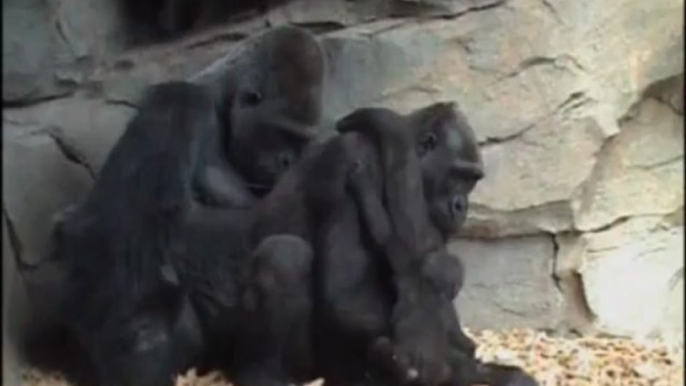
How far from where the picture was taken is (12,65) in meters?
3.03

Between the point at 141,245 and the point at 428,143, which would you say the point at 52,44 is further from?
the point at 428,143

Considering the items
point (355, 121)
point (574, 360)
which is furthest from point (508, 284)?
point (355, 121)

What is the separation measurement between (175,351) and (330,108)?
0.69 metres

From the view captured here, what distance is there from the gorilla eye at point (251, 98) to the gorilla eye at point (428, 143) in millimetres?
380

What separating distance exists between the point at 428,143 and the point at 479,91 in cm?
54

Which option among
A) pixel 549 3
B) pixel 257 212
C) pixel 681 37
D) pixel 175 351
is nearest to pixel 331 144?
pixel 257 212

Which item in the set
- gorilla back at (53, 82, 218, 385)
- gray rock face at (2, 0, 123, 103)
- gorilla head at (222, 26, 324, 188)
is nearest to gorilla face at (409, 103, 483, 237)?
gorilla head at (222, 26, 324, 188)

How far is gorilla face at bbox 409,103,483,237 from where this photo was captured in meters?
2.61

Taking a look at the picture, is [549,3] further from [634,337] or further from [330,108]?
[634,337]

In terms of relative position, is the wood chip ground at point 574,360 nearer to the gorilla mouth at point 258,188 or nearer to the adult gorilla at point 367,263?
the adult gorilla at point 367,263

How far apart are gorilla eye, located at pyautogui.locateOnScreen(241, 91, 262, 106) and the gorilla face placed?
0.34 metres

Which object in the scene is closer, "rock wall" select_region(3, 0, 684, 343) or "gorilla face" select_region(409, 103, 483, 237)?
"gorilla face" select_region(409, 103, 483, 237)

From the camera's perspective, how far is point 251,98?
9.34ft

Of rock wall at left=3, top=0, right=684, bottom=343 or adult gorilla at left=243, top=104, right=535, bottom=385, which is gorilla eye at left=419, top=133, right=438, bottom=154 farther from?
rock wall at left=3, top=0, right=684, bottom=343
